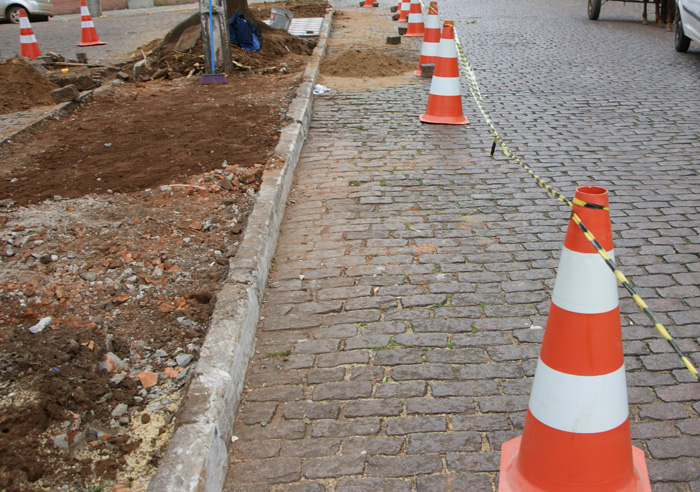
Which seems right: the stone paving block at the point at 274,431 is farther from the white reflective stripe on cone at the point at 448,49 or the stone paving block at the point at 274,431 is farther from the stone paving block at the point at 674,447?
the white reflective stripe on cone at the point at 448,49

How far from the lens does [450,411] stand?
2.96m

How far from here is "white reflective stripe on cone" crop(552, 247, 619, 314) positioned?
2.27m

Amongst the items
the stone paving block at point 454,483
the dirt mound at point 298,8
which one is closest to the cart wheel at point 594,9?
the dirt mound at point 298,8

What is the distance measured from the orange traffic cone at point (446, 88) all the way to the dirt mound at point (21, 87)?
494cm

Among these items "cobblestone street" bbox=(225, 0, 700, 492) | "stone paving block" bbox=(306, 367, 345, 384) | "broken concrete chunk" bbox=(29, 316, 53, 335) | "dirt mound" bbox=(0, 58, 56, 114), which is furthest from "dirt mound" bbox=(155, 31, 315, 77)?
"stone paving block" bbox=(306, 367, 345, 384)

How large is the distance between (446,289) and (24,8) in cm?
1978

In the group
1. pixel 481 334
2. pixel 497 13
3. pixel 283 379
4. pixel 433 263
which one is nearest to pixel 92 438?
pixel 283 379

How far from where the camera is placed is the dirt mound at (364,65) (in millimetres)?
10062

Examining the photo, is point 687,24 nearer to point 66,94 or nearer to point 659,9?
point 659,9

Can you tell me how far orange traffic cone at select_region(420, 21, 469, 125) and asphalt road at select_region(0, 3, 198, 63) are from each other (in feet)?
23.6

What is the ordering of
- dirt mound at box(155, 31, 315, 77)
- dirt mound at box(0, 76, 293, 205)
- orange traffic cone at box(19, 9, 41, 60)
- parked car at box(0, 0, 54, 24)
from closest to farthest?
1. dirt mound at box(0, 76, 293, 205)
2. dirt mound at box(155, 31, 315, 77)
3. orange traffic cone at box(19, 9, 41, 60)
4. parked car at box(0, 0, 54, 24)

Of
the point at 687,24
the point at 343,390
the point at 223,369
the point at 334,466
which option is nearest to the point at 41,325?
the point at 223,369

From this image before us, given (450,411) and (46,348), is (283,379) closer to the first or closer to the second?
(450,411)

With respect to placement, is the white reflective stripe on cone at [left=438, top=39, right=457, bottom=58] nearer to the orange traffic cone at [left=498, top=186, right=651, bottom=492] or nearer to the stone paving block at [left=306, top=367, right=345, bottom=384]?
the stone paving block at [left=306, top=367, right=345, bottom=384]
